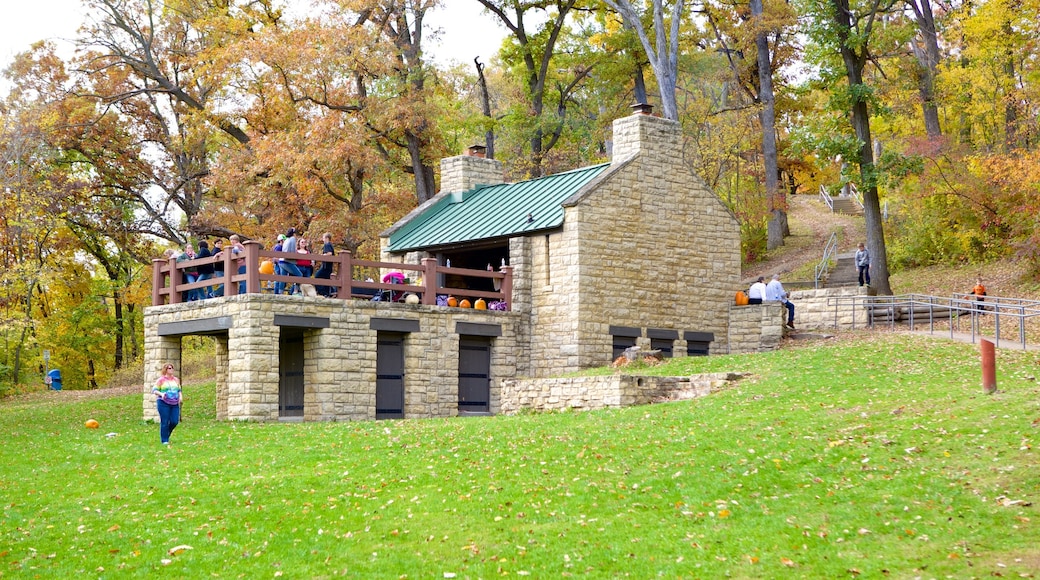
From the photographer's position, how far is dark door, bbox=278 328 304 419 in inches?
986

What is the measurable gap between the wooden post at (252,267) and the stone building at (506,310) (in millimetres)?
41

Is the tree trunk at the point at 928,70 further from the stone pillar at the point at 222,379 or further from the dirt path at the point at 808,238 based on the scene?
the stone pillar at the point at 222,379

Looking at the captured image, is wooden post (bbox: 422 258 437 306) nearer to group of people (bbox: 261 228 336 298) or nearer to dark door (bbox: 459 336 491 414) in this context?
dark door (bbox: 459 336 491 414)

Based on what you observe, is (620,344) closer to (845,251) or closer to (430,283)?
(430,283)

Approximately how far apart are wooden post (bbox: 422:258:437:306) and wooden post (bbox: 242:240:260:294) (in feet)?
14.3

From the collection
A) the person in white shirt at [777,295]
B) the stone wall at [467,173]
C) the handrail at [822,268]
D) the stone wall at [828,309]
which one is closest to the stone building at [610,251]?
the person in white shirt at [777,295]

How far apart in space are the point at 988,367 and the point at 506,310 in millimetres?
12782

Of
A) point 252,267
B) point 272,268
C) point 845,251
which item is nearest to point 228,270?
point 252,267

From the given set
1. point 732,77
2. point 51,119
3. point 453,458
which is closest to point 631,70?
point 732,77

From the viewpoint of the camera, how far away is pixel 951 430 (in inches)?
606

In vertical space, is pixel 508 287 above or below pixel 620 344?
above

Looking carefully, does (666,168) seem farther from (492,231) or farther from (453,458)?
(453,458)

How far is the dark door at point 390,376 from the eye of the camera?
25.2m

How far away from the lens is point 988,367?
56.6ft
